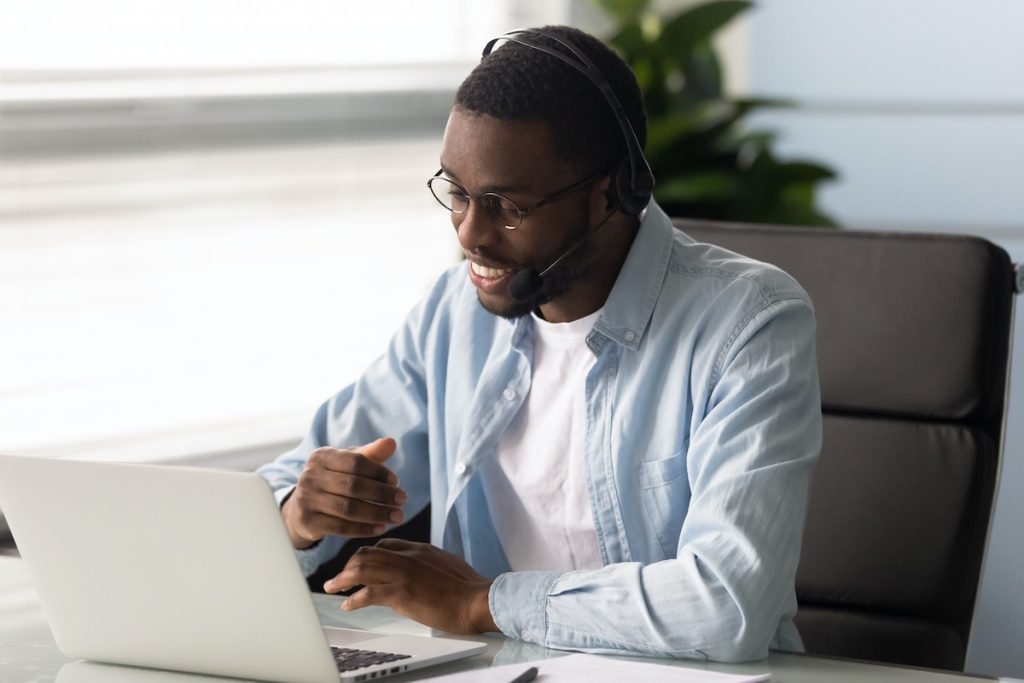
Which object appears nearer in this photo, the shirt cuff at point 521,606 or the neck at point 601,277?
the shirt cuff at point 521,606

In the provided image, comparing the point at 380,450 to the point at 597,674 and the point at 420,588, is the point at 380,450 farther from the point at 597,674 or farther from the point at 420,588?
the point at 597,674

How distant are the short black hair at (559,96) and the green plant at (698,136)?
1.71 metres

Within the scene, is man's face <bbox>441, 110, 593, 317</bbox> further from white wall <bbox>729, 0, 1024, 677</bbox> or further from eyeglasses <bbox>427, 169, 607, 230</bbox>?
white wall <bbox>729, 0, 1024, 677</bbox>

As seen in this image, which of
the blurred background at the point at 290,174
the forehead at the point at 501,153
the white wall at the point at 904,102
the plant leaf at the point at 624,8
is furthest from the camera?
the plant leaf at the point at 624,8

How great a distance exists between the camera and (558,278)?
139 cm

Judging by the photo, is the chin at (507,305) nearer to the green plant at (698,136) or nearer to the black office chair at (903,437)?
the black office chair at (903,437)

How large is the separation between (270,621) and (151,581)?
10cm

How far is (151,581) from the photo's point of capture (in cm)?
104

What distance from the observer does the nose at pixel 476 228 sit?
4.40ft

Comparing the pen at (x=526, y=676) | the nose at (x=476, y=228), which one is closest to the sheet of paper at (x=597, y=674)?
the pen at (x=526, y=676)

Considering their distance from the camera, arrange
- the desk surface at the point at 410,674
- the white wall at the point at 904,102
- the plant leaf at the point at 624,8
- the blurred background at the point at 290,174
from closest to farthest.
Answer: the desk surface at the point at 410,674
the blurred background at the point at 290,174
the white wall at the point at 904,102
the plant leaf at the point at 624,8

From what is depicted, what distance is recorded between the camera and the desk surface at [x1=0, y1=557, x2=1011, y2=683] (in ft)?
3.56

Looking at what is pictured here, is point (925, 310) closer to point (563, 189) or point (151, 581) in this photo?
point (563, 189)

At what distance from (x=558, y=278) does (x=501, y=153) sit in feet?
0.49
